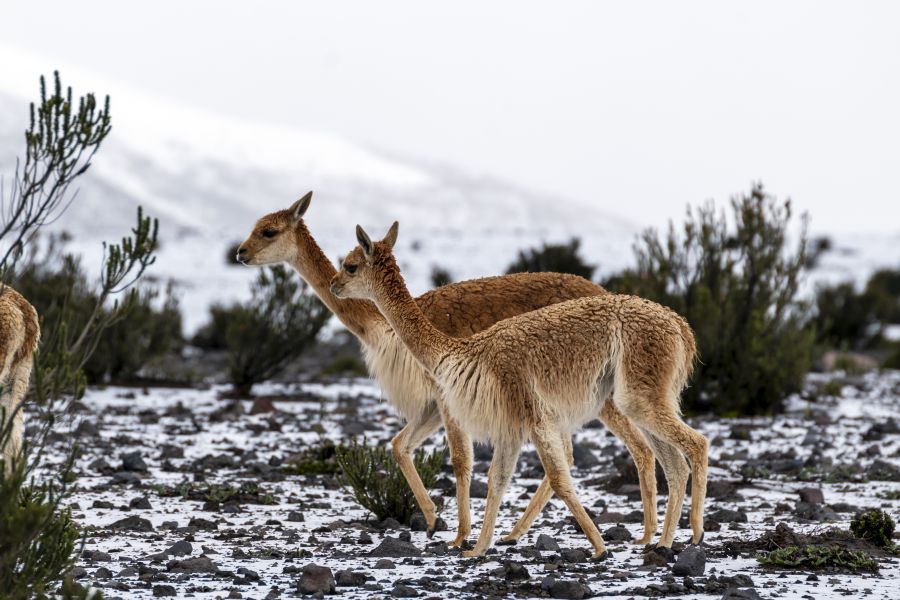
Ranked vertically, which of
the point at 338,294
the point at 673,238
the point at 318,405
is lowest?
the point at 318,405

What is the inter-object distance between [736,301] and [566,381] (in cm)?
796

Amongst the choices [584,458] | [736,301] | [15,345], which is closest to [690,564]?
[15,345]

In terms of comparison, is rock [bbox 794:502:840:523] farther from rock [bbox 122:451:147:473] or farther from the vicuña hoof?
rock [bbox 122:451:147:473]

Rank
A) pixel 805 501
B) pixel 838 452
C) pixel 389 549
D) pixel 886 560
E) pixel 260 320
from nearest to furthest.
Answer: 1. pixel 886 560
2. pixel 389 549
3. pixel 805 501
4. pixel 838 452
5. pixel 260 320

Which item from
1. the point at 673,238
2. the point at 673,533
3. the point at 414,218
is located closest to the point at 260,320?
the point at 673,238

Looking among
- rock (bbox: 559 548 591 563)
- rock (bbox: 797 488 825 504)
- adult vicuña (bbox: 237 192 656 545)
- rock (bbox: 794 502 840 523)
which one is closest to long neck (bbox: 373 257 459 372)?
adult vicuña (bbox: 237 192 656 545)

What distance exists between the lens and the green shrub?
12555 mm

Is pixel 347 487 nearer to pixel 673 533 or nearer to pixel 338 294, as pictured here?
pixel 338 294

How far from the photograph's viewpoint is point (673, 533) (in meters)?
5.80

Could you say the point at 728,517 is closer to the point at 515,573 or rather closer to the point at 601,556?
the point at 601,556

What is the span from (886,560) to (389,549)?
7.95 feet

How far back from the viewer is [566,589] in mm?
4770

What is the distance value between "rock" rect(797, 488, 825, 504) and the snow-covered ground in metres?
0.08

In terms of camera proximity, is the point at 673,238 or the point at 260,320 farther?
the point at 260,320
